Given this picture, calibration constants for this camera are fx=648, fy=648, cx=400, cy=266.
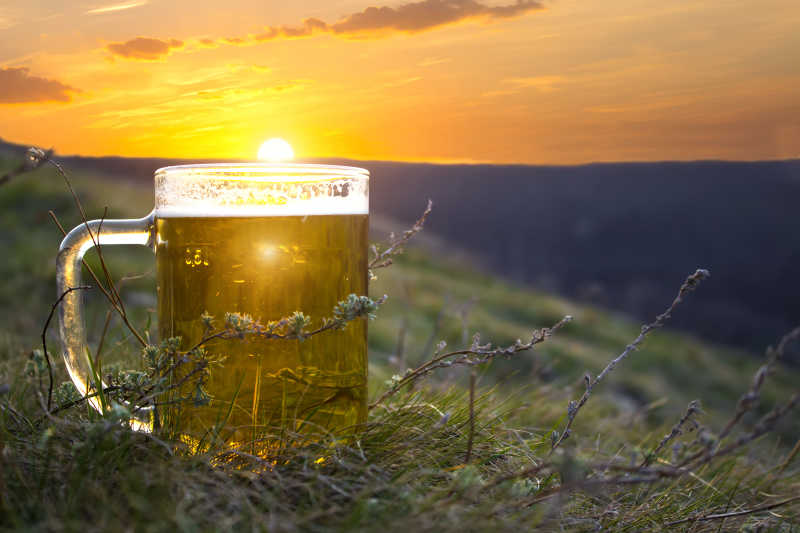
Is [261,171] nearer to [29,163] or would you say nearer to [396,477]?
[29,163]

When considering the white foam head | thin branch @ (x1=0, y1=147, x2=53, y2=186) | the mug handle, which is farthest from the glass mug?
thin branch @ (x1=0, y1=147, x2=53, y2=186)

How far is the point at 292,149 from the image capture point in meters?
3.06

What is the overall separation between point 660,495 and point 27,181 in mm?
12079

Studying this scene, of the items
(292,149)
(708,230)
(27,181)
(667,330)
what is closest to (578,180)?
(708,230)

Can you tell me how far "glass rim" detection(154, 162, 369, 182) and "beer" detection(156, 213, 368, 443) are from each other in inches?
4.9

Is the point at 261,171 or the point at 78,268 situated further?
the point at 78,268

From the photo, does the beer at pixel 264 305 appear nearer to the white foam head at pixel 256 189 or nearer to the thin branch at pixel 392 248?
the white foam head at pixel 256 189

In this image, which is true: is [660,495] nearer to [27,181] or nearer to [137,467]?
[137,467]

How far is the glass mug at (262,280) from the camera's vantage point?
6.73ft

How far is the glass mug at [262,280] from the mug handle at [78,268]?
0.13 m

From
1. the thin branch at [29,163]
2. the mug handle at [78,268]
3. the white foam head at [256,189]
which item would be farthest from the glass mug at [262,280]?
the thin branch at [29,163]

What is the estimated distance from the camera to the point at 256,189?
2035 mm

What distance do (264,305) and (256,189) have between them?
0.37 metres

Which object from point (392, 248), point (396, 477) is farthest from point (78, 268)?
point (396, 477)
